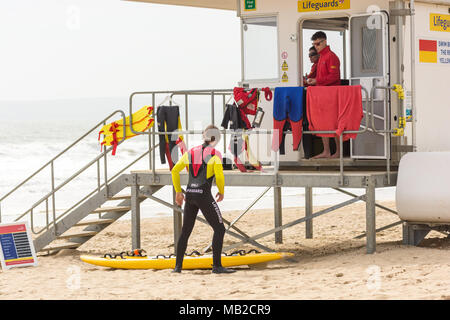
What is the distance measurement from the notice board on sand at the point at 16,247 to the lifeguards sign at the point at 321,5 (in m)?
4.75

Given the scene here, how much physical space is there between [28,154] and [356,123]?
43.0m

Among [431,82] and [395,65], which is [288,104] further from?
[431,82]

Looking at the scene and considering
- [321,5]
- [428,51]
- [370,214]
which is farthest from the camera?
[428,51]

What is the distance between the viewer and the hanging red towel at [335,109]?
1064 cm

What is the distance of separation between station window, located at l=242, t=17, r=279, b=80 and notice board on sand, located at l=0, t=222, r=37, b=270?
12.1 feet

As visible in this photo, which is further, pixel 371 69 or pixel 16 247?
pixel 16 247

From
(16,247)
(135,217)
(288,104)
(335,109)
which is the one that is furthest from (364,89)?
(16,247)

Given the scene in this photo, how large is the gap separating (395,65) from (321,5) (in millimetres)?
1315

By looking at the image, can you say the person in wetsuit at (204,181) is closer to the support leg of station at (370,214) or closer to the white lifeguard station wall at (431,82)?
the support leg of station at (370,214)

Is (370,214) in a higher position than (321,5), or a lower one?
lower

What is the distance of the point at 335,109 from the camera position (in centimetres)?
1080

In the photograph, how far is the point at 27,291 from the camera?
9508mm

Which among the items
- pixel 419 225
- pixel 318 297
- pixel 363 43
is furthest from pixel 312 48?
pixel 318 297

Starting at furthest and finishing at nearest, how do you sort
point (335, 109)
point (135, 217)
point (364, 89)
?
point (135, 217), point (335, 109), point (364, 89)
